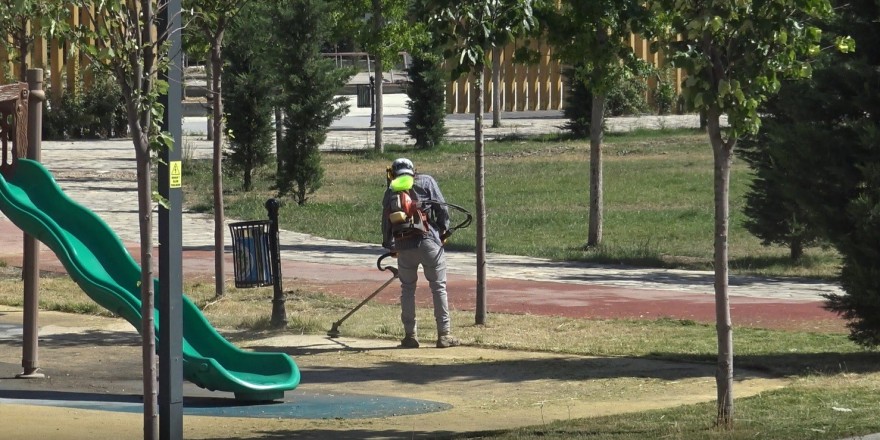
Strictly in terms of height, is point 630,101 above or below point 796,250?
above

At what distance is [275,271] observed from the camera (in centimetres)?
1331

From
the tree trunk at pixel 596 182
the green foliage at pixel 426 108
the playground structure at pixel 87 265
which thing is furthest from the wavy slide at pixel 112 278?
the green foliage at pixel 426 108

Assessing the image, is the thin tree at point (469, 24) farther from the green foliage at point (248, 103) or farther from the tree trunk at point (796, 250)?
the green foliage at point (248, 103)

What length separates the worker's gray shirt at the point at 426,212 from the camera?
12.4 metres

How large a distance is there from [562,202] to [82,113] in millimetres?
19187

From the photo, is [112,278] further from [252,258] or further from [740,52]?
[740,52]

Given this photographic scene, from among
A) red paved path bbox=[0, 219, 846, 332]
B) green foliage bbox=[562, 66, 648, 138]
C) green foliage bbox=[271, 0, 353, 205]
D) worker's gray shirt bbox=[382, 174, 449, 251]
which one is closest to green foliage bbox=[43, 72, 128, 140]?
green foliage bbox=[562, 66, 648, 138]

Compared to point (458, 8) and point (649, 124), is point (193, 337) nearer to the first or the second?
point (458, 8)

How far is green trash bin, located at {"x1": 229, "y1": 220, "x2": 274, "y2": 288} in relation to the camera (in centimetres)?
1370

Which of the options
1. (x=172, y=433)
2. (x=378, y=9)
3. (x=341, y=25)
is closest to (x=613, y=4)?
(x=172, y=433)

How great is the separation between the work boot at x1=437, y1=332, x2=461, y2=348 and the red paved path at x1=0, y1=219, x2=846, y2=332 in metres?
2.40

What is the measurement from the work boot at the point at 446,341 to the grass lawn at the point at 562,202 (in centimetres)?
626

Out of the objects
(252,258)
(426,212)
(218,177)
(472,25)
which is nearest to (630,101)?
(218,177)

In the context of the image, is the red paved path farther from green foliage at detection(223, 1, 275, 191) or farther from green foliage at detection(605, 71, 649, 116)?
green foliage at detection(605, 71, 649, 116)
